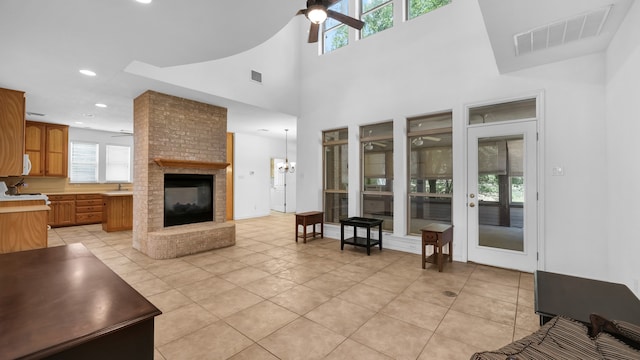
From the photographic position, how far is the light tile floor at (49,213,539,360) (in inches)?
83.9

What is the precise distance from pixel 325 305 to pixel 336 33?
577 centimetres

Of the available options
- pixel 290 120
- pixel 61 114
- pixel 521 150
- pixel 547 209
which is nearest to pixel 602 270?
pixel 547 209

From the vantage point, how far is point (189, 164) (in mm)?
4855

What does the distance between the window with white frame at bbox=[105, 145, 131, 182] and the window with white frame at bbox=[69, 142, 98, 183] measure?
0.30 m

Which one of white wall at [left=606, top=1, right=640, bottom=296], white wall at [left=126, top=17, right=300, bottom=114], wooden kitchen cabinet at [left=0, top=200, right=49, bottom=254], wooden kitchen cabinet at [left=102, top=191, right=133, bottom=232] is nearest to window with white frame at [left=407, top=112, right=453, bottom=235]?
white wall at [left=606, top=1, right=640, bottom=296]

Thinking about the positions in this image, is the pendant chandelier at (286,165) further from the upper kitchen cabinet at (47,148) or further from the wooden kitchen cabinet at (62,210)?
the upper kitchen cabinet at (47,148)

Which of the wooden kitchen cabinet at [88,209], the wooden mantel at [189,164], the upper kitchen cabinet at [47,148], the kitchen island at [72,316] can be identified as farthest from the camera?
the wooden kitchen cabinet at [88,209]

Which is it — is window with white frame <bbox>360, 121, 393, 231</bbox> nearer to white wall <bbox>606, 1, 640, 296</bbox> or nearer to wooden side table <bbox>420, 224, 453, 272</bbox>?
wooden side table <bbox>420, 224, 453, 272</bbox>

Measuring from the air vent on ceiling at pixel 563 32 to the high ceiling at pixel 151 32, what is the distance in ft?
0.23

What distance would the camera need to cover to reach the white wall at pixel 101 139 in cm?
761

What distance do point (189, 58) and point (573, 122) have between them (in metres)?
4.81

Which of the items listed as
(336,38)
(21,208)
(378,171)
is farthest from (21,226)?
(336,38)

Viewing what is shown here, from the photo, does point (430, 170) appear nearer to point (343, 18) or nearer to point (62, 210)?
point (343, 18)

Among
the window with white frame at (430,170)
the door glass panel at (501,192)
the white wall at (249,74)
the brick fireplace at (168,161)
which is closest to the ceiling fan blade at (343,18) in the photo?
the window with white frame at (430,170)
